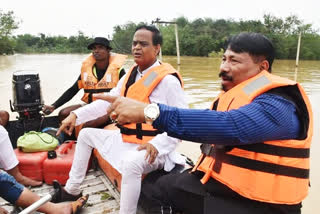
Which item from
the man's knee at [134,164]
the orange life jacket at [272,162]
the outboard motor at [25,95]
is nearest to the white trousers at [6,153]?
the outboard motor at [25,95]

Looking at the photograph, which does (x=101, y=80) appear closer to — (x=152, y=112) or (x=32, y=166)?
(x=32, y=166)

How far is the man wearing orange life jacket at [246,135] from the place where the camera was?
3.89 feet

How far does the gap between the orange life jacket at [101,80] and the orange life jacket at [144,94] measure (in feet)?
4.12

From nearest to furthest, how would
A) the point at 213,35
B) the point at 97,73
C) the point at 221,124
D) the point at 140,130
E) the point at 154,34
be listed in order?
the point at 221,124 → the point at 140,130 → the point at 154,34 → the point at 97,73 → the point at 213,35

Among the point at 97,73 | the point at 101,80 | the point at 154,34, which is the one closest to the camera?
the point at 154,34

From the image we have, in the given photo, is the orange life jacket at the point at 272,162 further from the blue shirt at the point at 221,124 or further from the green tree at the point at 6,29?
the green tree at the point at 6,29

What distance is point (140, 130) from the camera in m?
2.37

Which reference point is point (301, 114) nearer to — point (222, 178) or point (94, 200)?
point (222, 178)

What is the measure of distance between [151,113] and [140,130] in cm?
121

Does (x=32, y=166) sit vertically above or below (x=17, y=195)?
below

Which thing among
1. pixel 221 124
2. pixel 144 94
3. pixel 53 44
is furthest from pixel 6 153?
pixel 53 44

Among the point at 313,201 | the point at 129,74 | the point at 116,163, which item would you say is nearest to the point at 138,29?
the point at 129,74

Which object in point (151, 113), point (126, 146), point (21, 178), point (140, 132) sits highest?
point (151, 113)

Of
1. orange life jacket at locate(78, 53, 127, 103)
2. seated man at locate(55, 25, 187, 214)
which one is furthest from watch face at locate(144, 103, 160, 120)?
orange life jacket at locate(78, 53, 127, 103)
